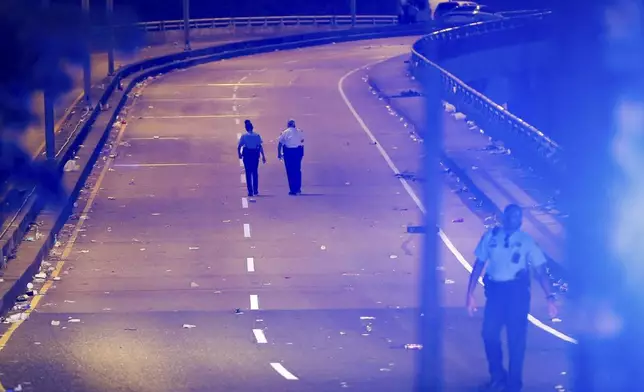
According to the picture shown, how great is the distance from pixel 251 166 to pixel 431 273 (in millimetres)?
8090

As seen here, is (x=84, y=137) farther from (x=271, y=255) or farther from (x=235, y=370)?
(x=235, y=370)

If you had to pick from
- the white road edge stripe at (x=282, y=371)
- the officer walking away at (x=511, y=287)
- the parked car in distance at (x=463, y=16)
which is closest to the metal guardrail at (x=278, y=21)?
the parked car in distance at (x=463, y=16)

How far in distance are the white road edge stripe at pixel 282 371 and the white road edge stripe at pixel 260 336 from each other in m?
1.30

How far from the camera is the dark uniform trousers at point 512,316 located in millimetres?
13734

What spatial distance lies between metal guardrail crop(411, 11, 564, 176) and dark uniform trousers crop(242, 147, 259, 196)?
18.9 feet

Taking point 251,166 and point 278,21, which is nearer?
point 251,166

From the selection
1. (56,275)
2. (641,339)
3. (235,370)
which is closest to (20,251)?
(56,275)

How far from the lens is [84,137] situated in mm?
38531

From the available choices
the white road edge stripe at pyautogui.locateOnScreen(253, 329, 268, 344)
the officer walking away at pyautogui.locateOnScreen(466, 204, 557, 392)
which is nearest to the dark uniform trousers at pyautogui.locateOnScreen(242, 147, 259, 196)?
the white road edge stripe at pyautogui.locateOnScreen(253, 329, 268, 344)

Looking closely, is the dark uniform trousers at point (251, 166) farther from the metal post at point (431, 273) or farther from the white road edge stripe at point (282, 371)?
the white road edge stripe at point (282, 371)

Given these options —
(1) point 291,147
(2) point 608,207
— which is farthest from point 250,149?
(2) point 608,207

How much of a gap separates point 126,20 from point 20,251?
43.9ft

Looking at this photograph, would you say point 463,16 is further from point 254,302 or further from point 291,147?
point 254,302

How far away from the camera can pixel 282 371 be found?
15477 mm
